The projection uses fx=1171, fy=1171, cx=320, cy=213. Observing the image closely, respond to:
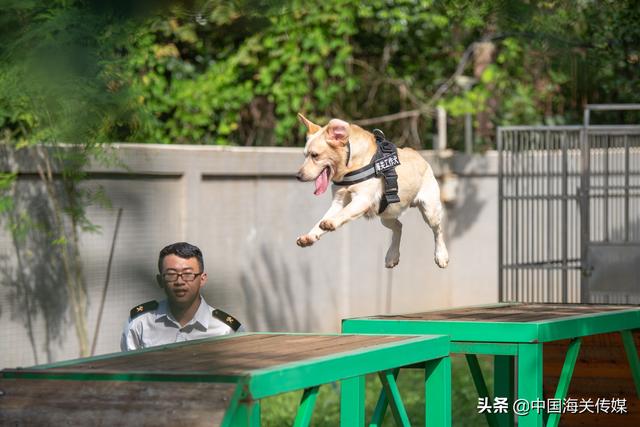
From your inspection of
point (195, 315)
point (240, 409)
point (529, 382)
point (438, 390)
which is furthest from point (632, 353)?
point (240, 409)

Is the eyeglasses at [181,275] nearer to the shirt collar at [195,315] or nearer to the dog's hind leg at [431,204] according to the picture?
the shirt collar at [195,315]

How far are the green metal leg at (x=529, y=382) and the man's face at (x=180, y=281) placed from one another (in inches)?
51.1

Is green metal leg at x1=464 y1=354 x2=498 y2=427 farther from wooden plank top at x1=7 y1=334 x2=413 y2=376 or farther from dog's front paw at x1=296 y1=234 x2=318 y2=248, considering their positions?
dog's front paw at x1=296 y1=234 x2=318 y2=248

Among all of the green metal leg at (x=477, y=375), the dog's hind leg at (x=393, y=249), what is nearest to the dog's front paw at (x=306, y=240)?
the dog's hind leg at (x=393, y=249)

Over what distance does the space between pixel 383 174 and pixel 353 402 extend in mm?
971

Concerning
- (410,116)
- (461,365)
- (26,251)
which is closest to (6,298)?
(26,251)

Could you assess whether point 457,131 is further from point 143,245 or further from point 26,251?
point 26,251

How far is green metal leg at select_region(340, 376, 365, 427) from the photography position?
13.7 ft

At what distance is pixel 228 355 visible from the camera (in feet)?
11.5

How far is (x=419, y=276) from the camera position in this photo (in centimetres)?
1265

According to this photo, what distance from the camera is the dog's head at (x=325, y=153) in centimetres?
355

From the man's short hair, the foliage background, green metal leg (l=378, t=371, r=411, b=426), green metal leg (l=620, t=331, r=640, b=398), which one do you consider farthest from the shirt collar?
the foliage background

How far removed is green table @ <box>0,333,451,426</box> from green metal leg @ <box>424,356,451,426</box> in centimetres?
46

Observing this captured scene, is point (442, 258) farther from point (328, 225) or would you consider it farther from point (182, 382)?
point (182, 382)
